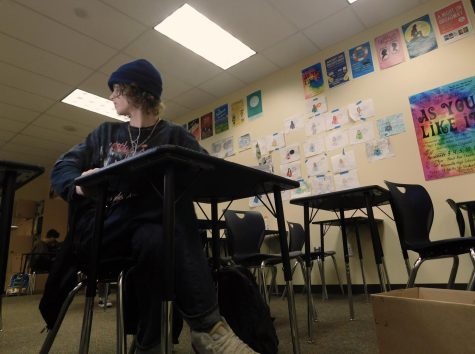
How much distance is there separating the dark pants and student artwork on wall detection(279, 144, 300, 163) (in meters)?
2.83

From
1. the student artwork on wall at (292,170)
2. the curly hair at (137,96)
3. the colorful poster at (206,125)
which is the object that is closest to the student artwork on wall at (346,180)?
the student artwork on wall at (292,170)

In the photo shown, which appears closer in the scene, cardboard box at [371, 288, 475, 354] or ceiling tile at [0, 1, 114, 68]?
cardboard box at [371, 288, 475, 354]

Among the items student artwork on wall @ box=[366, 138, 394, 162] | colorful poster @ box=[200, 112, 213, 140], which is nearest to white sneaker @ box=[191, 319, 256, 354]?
student artwork on wall @ box=[366, 138, 394, 162]

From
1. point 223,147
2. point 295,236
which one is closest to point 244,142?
point 223,147

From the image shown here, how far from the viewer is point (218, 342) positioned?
2.47 ft

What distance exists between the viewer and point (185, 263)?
0.79 metres

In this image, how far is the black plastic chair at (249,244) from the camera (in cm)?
205

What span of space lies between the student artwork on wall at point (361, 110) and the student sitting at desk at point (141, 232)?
8.33 ft

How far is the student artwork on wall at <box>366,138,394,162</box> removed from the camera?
9.85 ft

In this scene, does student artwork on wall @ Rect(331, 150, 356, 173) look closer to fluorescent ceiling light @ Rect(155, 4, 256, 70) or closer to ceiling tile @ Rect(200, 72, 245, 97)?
fluorescent ceiling light @ Rect(155, 4, 256, 70)

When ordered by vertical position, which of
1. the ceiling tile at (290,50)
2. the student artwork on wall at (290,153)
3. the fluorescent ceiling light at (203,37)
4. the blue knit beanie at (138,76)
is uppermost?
the fluorescent ceiling light at (203,37)

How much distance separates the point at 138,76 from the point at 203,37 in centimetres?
250

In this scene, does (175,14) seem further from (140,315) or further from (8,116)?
(8,116)

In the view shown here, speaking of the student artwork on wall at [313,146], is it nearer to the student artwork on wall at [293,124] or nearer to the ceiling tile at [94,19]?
the student artwork on wall at [293,124]
